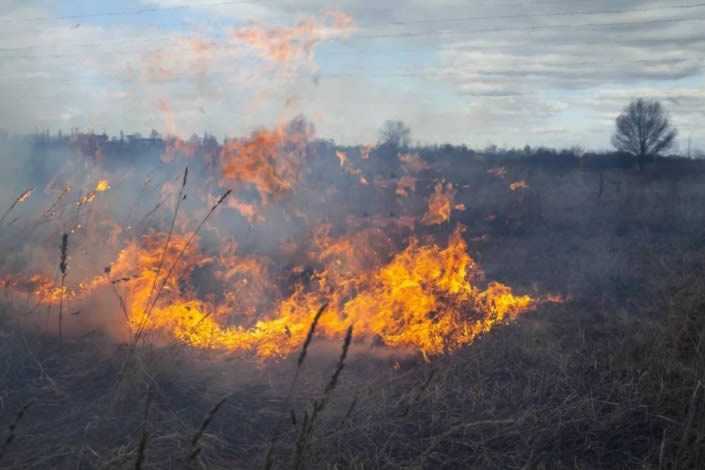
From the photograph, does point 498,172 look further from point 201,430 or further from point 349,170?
point 201,430

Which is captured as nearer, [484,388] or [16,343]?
[484,388]

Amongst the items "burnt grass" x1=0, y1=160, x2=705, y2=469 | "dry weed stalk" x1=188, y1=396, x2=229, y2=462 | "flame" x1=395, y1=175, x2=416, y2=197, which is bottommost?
"burnt grass" x1=0, y1=160, x2=705, y2=469

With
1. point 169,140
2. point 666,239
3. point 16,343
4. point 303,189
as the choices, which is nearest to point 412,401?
point 16,343

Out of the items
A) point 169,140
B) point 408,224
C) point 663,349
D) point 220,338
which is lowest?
point 220,338

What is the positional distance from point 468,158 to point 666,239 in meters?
17.1

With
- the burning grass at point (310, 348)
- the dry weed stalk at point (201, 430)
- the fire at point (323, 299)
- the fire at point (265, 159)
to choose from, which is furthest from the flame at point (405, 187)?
the dry weed stalk at point (201, 430)

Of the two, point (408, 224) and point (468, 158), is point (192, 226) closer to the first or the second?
point (408, 224)

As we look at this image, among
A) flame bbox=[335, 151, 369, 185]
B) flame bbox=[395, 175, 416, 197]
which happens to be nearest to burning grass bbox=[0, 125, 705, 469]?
flame bbox=[335, 151, 369, 185]

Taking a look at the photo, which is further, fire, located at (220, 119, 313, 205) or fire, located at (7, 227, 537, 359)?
fire, located at (220, 119, 313, 205)

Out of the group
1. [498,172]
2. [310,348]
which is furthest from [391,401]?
[498,172]

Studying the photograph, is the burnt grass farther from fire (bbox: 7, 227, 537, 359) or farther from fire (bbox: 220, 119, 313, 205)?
fire (bbox: 220, 119, 313, 205)

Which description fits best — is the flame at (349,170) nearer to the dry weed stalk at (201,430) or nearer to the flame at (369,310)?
the flame at (369,310)

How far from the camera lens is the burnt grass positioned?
3.27 metres

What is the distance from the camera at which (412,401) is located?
3951 millimetres
